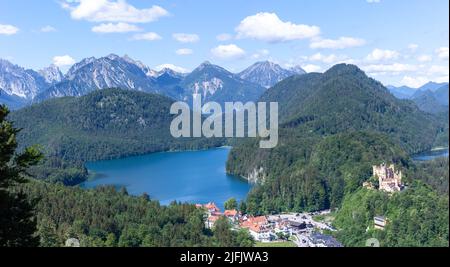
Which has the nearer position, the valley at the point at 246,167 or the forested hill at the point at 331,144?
the valley at the point at 246,167

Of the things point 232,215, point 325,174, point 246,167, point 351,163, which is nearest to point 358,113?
point 246,167

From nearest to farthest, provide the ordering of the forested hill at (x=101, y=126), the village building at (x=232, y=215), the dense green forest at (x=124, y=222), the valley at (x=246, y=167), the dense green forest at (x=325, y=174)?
the dense green forest at (x=124, y=222)
the valley at (x=246, y=167)
the village building at (x=232, y=215)
the dense green forest at (x=325, y=174)
the forested hill at (x=101, y=126)

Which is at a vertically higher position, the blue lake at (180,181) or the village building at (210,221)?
the village building at (210,221)

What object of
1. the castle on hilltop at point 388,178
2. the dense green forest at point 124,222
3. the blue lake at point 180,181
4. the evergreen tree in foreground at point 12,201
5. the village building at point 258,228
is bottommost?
the blue lake at point 180,181

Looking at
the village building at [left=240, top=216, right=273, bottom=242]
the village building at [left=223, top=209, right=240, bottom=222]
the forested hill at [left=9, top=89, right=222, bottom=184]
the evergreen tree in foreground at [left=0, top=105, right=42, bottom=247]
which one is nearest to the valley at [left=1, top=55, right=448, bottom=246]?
the forested hill at [left=9, top=89, right=222, bottom=184]

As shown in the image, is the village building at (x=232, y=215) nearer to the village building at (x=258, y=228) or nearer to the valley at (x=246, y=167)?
the village building at (x=258, y=228)

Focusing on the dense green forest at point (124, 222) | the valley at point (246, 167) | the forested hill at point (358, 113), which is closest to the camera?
the dense green forest at point (124, 222)

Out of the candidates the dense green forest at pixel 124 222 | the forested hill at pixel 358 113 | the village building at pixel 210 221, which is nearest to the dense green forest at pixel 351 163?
the forested hill at pixel 358 113

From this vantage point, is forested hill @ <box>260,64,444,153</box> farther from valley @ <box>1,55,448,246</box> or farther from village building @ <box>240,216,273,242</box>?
village building @ <box>240,216,273,242</box>
